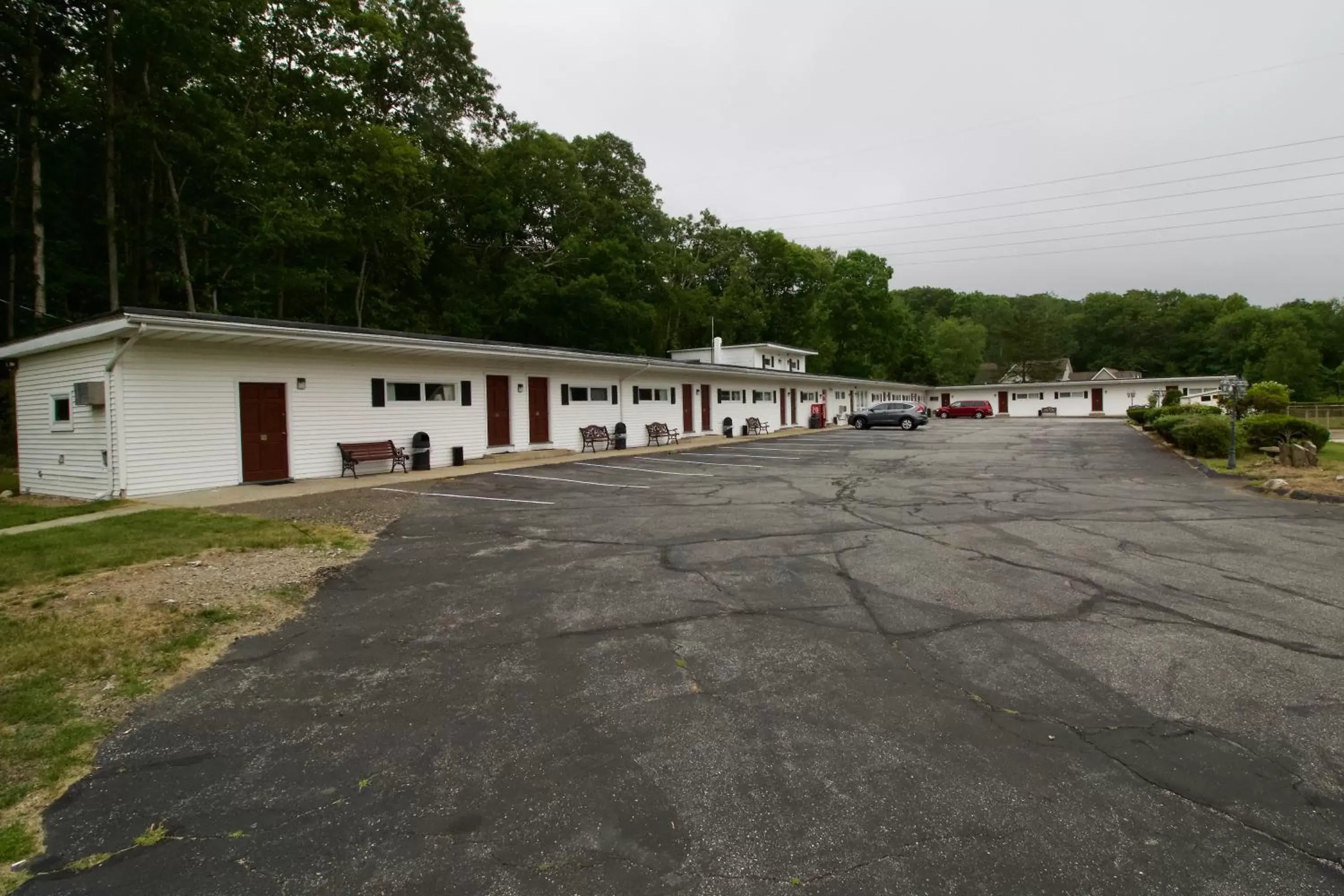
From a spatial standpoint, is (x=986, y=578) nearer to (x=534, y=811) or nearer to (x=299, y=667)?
(x=534, y=811)

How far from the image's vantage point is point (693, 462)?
1903 cm

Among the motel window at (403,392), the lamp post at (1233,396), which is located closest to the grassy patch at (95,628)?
the motel window at (403,392)

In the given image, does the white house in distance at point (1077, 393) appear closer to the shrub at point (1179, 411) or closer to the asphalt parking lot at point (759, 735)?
the shrub at point (1179, 411)

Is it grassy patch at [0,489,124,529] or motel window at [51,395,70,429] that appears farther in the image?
motel window at [51,395,70,429]

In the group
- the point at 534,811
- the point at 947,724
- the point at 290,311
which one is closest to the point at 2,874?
the point at 534,811

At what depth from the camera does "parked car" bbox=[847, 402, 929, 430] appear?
37.8 meters

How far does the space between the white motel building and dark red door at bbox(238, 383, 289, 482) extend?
0.02 m

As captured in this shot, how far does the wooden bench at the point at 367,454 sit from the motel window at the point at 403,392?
1.08m

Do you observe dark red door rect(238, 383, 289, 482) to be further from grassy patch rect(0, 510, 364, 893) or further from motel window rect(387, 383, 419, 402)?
grassy patch rect(0, 510, 364, 893)

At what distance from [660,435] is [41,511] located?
1787 centimetres

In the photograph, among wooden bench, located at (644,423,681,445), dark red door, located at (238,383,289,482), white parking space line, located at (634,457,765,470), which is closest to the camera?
→ dark red door, located at (238,383,289,482)

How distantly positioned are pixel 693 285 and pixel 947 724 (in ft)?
174

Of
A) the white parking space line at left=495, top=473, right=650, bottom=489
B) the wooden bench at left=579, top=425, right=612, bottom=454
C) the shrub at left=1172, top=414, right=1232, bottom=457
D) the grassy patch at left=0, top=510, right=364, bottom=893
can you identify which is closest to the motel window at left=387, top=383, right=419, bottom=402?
the white parking space line at left=495, top=473, right=650, bottom=489

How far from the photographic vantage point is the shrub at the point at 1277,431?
16.3m
